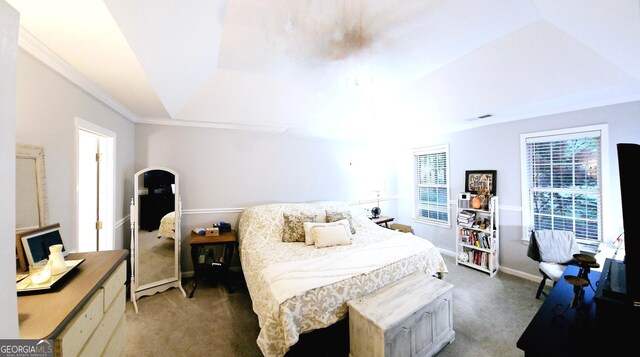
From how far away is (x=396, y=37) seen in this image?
Result: 1870 mm

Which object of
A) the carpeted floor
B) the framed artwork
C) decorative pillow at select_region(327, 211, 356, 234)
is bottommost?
the carpeted floor

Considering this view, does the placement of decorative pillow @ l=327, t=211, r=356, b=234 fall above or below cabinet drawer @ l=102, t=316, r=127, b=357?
above

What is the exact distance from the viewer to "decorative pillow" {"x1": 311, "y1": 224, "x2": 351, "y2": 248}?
2688 millimetres

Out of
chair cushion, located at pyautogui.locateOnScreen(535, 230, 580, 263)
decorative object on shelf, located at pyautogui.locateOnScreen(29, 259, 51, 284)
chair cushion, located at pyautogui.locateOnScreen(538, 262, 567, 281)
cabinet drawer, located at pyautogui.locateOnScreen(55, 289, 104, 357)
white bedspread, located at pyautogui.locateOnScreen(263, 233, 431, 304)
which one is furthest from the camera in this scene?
chair cushion, located at pyautogui.locateOnScreen(535, 230, 580, 263)

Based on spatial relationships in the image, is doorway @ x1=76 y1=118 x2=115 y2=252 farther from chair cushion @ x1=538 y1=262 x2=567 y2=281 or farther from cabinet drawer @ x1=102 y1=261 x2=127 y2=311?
chair cushion @ x1=538 y1=262 x2=567 y2=281

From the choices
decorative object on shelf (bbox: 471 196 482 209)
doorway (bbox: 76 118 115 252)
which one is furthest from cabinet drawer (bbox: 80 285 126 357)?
decorative object on shelf (bbox: 471 196 482 209)

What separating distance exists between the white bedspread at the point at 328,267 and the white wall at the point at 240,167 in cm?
182

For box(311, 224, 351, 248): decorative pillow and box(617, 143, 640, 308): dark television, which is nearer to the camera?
box(617, 143, 640, 308): dark television

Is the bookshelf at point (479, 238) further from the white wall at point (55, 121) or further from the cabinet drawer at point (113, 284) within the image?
the white wall at point (55, 121)

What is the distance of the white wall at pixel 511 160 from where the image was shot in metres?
2.53

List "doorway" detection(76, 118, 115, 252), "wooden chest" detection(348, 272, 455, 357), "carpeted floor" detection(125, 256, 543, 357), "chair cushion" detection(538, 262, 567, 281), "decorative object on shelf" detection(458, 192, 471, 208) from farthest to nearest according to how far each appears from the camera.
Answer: "decorative object on shelf" detection(458, 192, 471, 208) < "chair cushion" detection(538, 262, 567, 281) < "doorway" detection(76, 118, 115, 252) < "carpeted floor" detection(125, 256, 543, 357) < "wooden chest" detection(348, 272, 455, 357)

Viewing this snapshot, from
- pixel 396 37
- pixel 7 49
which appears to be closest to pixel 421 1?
pixel 396 37

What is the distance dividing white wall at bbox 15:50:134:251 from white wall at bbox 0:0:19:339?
1017 mm

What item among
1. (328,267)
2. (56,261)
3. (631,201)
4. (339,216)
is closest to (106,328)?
(56,261)
